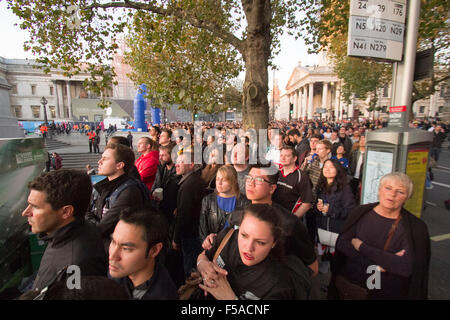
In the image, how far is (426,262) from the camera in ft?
6.20

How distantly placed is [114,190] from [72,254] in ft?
3.12

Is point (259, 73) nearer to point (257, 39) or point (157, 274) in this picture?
point (257, 39)

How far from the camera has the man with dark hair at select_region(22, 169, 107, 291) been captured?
Result: 1.60 meters

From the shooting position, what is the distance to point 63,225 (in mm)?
1765

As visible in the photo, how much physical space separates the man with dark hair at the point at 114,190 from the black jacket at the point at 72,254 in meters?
0.50

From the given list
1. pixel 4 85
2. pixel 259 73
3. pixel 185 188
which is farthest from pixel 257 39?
pixel 4 85

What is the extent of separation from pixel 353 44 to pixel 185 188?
2613 millimetres

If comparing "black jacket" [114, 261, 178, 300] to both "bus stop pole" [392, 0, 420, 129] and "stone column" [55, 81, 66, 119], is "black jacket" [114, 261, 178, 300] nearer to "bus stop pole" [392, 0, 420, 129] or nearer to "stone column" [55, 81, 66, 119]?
"bus stop pole" [392, 0, 420, 129]

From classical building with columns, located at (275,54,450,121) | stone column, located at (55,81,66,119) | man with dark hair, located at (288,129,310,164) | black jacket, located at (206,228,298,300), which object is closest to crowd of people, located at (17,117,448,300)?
black jacket, located at (206,228,298,300)

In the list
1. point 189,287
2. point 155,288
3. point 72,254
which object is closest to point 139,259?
point 155,288

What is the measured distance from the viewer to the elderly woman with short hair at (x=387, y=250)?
188 cm

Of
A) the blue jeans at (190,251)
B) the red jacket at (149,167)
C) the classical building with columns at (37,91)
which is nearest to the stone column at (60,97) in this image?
the classical building with columns at (37,91)

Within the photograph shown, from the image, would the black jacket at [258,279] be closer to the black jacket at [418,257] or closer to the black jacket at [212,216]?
the black jacket at [212,216]

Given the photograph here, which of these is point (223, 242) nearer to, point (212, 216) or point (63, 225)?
point (212, 216)
